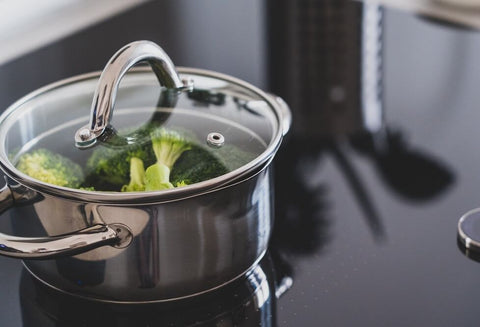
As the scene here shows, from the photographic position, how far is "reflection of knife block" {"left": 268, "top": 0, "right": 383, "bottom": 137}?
114 centimetres

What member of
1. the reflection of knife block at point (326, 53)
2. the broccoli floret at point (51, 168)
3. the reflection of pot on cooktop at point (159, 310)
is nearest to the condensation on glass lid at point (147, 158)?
the broccoli floret at point (51, 168)

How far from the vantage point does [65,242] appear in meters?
0.64

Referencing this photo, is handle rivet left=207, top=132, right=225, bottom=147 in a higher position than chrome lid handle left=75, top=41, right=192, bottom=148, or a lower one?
lower

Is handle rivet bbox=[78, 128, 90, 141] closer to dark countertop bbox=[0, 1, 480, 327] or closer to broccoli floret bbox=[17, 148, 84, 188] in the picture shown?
broccoli floret bbox=[17, 148, 84, 188]

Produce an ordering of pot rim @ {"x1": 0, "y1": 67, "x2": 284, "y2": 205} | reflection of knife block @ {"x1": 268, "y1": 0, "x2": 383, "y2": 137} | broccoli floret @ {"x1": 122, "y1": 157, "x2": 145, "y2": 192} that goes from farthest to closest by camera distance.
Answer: reflection of knife block @ {"x1": 268, "y1": 0, "x2": 383, "y2": 137}
broccoli floret @ {"x1": 122, "y1": 157, "x2": 145, "y2": 192}
pot rim @ {"x1": 0, "y1": 67, "x2": 284, "y2": 205}

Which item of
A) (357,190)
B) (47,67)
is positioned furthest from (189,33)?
(357,190)

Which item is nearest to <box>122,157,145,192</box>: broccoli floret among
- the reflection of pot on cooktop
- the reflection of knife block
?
the reflection of pot on cooktop

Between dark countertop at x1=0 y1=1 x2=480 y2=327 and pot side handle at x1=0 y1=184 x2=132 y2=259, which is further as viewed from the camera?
dark countertop at x1=0 y1=1 x2=480 y2=327

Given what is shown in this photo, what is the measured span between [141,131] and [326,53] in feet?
1.64

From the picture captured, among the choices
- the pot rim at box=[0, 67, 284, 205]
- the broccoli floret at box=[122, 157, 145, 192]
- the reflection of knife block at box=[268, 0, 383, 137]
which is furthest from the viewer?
the reflection of knife block at box=[268, 0, 383, 137]

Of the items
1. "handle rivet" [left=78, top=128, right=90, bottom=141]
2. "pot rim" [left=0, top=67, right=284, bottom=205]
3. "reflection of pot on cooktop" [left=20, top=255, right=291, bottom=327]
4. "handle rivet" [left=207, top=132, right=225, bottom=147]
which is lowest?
"reflection of pot on cooktop" [left=20, top=255, right=291, bottom=327]

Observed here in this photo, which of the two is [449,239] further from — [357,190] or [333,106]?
[333,106]

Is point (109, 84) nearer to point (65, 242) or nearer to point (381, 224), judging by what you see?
point (65, 242)

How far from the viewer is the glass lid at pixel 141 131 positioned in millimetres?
707
